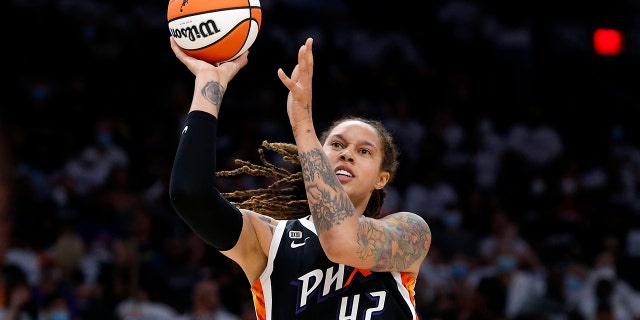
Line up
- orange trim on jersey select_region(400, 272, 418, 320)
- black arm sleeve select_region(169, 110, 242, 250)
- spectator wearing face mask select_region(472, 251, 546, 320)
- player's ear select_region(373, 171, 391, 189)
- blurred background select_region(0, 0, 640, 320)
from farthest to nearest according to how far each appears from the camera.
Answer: spectator wearing face mask select_region(472, 251, 546, 320)
blurred background select_region(0, 0, 640, 320)
player's ear select_region(373, 171, 391, 189)
orange trim on jersey select_region(400, 272, 418, 320)
black arm sleeve select_region(169, 110, 242, 250)

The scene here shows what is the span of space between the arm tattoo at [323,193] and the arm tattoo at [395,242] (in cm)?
12

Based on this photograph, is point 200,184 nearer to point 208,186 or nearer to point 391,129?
point 208,186

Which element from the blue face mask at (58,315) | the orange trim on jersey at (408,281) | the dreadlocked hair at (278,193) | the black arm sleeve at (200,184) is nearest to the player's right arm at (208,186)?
the black arm sleeve at (200,184)

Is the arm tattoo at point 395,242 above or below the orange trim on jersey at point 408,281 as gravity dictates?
above

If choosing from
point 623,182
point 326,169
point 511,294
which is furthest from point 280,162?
point 326,169

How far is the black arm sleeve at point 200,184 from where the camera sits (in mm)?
3002

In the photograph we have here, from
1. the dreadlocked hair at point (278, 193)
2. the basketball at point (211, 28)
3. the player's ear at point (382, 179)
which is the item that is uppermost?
the basketball at point (211, 28)

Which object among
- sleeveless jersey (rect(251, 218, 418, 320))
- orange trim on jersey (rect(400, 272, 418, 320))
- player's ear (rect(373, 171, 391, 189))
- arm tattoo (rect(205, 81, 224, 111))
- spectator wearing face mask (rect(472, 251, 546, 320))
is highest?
arm tattoo (rect(205, 81, 224, 111))

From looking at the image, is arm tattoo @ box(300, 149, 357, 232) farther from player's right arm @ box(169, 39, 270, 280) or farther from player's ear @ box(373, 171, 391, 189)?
player's ear @ box(373, 171, 391, 189)

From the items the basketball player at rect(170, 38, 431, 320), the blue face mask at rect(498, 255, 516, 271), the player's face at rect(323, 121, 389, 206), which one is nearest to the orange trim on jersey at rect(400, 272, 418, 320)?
the basketball player at rect(170, 38, 431, 320)

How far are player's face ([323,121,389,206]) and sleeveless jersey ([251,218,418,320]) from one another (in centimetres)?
25

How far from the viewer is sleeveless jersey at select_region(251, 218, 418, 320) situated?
3.36m

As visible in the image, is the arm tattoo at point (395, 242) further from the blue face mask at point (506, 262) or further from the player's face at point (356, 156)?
the blue face mask at point (506, 262)

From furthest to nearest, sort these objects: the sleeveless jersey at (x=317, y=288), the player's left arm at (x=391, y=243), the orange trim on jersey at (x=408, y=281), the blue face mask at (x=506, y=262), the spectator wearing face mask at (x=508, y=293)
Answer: the blue face mask at (x=506, y=262)
the spectator wearing face mask at (x=508, y=293)
the orange trim on jersey at (x=408, y=281)
the sleeveless jersey at (x=317, y=288)
the player's left arm at (x=391, y=243)
